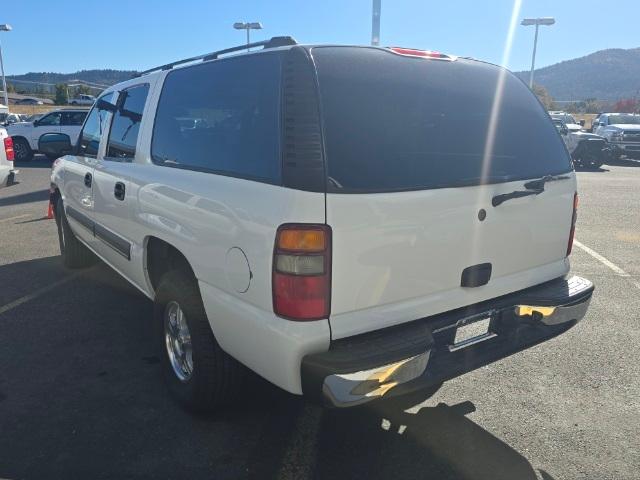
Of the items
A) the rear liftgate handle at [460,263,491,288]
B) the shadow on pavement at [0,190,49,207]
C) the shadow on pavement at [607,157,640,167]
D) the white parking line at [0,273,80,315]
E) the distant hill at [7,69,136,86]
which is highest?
the distant hill at [7,69,136,86]

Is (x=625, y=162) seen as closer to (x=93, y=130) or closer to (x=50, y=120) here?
(x=50, y=120)

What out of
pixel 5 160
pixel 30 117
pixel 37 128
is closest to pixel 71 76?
pixel 30 117

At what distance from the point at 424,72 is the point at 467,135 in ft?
1.29

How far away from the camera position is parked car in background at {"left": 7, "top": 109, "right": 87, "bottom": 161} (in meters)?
18.0

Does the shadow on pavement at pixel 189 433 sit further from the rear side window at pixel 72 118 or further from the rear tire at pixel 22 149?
the rear tire at pixel 22 149

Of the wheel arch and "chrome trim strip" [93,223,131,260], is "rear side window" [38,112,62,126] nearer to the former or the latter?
"chrome trim strip" [93,223,131,260]

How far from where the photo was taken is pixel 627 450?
2760 mm

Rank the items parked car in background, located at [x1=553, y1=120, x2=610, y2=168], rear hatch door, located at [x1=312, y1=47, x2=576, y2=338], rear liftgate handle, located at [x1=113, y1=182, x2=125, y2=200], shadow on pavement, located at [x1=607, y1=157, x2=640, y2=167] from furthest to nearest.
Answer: shadow on pavement, located at [x1=607, y1=157, x2=640, y2=167]
parked car in background, located at [x1=553, y1=120, x2=610, y2=168]
rear liftgate handle, located at [x1=113, y1=182, x2=125, y2=200]
rear hatch door, located at [x1=312, y1=47, x2=576, y2=338]

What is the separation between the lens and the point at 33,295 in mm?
5070

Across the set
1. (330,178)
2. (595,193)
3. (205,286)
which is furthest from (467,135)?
(595,193)

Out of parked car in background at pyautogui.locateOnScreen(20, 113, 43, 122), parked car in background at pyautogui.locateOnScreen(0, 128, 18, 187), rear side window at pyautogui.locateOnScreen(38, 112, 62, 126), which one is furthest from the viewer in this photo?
parked car in background at pyautogui.locateOnScreen(20, 113, 43, 122)

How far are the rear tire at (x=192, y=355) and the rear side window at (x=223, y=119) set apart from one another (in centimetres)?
70

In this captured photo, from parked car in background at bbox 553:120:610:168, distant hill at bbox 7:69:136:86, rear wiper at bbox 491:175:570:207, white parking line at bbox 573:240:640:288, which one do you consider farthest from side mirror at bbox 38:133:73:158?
distant hill at bbox 7:69:136:86

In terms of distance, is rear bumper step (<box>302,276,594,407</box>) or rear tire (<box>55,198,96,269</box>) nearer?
rear bumper step (<box>302,276,594,407</box>)
